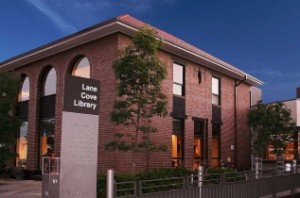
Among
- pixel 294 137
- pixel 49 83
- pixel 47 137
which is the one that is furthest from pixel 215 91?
pixel 47 137

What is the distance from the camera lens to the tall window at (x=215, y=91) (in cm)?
2644

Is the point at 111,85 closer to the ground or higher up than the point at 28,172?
higher up

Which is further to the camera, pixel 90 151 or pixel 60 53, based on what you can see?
pixel 60 53

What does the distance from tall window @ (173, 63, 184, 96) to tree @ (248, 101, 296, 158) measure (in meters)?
5.57

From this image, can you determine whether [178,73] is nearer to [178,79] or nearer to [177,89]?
[178,79]

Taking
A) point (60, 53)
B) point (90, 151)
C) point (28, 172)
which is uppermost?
point (60, 53)

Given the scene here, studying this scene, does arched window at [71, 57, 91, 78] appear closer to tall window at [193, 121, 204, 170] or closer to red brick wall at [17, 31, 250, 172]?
red brick wall at [17, 31, 250, 172]

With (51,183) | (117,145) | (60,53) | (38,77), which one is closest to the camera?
(51,183)

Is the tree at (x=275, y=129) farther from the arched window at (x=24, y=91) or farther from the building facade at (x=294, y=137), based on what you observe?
the arched window at (x=24, y=91)

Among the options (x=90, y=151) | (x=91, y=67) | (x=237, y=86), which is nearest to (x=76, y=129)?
(x=90, y=151)

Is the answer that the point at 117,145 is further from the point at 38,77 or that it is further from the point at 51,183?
the point at 38,77

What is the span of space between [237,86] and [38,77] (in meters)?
12.3

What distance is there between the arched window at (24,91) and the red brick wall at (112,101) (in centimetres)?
61

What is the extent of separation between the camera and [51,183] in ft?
29.2
